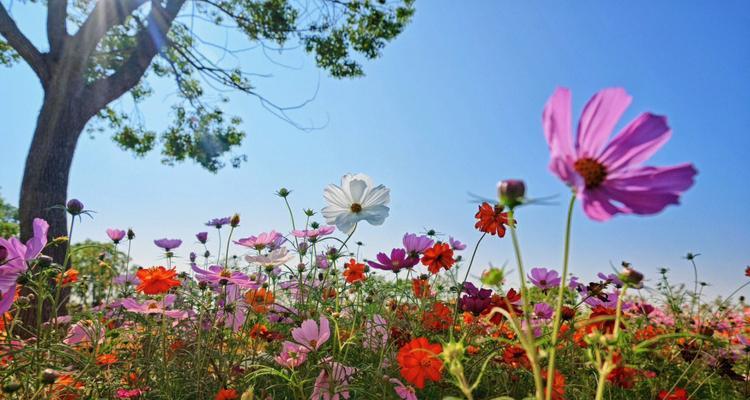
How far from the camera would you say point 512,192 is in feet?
1.53

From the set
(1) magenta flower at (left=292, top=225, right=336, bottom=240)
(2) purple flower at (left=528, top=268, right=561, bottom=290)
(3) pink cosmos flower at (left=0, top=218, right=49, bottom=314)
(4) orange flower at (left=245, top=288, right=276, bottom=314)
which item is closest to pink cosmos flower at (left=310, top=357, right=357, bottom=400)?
(4) orange flower at (left=245, top=288, right=276, bottom=314)

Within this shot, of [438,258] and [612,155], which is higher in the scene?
[438,258]

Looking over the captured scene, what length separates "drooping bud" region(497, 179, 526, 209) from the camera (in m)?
0.46

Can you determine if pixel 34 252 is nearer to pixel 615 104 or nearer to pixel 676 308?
pixel 615 104

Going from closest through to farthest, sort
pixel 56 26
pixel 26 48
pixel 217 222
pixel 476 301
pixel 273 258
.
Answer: pixel 476 301, pixel 273 258, pixel 217 222, pixel 26 48, pixel 56 26

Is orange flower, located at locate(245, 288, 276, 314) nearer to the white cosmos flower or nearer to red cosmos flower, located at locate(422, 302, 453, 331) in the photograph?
the white cosmos flower

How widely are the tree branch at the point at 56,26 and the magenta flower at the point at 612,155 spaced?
577 cm

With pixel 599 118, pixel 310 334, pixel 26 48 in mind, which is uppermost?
pixel 26 48

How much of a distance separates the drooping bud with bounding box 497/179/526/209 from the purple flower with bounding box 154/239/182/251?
199 cm

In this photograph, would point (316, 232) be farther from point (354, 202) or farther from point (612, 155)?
point (612, 155)

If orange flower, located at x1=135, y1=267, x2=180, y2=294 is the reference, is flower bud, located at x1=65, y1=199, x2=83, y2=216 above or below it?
above

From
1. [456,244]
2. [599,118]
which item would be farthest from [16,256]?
[456,244]

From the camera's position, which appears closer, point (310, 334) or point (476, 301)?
point (310, 334)

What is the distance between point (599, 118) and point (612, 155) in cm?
4
